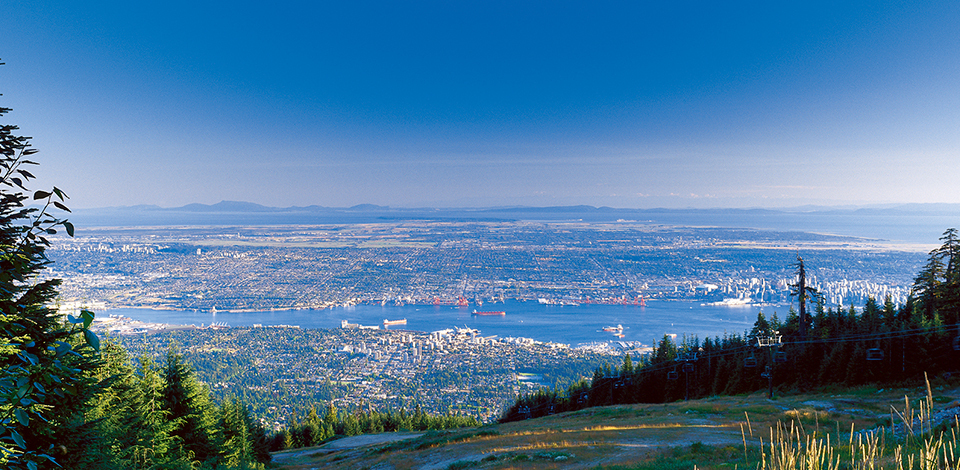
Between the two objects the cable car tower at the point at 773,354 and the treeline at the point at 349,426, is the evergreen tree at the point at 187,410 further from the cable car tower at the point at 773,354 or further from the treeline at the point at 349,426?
the treeline at the point at 349,426

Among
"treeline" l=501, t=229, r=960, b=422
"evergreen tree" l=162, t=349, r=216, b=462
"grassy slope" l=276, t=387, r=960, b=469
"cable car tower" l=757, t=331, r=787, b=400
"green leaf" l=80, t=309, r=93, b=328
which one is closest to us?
"green leaf" l=80, t=309, r=93, b=328

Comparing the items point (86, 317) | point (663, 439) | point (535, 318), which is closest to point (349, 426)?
point (663, 439)

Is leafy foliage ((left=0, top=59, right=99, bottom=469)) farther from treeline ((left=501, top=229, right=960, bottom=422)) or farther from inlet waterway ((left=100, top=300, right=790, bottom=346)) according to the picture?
inlet waterway ((left=100, top=300, right=790, bottom=346))

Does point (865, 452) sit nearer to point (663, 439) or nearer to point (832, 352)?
point (663, 439)

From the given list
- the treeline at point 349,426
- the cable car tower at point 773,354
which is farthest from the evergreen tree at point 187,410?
the treeline at point 349,426

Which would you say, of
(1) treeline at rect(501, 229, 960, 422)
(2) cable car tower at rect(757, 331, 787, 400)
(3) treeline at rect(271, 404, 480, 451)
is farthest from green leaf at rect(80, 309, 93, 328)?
(3) treeline at rect(271, 404, 480, 451)

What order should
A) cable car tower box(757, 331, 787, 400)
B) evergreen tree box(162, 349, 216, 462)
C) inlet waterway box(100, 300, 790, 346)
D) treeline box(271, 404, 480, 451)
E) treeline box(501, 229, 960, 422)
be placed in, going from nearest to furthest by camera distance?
evergreen tree box(162, 349, 216, 462) < cable car tower box(757, 331, 787, 400) < treeline box(501, 229, 960, 422) < treeline box(271, 404, 480, 451) < inlet waterway box(100, 300, 790, 346)
